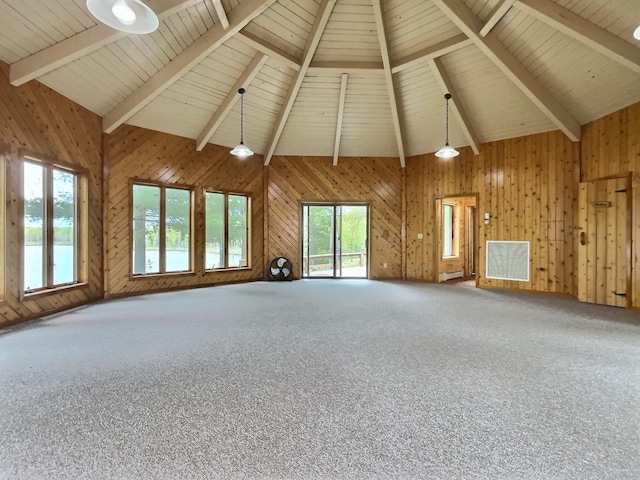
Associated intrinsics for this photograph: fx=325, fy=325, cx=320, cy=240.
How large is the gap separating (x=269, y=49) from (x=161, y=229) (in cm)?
408

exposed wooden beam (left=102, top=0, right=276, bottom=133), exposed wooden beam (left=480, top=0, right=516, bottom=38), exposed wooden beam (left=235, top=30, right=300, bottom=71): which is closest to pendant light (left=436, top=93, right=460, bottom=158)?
exposed wooden beam (left=480, top=0, right=516, bottom=38)

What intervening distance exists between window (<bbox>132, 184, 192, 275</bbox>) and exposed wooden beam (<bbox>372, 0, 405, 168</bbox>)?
4792 mm

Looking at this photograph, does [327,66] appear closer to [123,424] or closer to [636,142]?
[636,142]

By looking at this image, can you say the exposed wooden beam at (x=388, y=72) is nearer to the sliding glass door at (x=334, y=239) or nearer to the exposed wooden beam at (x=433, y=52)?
the exposed wooden beam at (x=433, y=52)

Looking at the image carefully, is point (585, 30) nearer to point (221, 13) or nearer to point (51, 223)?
point (221, 13)

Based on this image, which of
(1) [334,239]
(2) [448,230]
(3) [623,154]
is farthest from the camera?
(2) [448,230]

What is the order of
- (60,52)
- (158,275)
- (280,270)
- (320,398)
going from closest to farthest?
(320,398), (60,52), (158,275), (280,270)

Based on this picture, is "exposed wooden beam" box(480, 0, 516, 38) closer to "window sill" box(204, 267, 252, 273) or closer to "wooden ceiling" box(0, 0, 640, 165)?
"wooden ceiling" box(0, 0, 640, 165)

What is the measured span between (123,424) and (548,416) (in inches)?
102

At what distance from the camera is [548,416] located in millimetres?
2037

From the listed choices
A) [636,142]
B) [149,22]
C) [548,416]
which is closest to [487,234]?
[636,142]

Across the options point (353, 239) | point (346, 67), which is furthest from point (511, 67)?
point (353, 239)

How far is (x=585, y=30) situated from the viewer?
424 cm

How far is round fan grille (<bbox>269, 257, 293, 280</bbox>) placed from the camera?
8.23 meters
